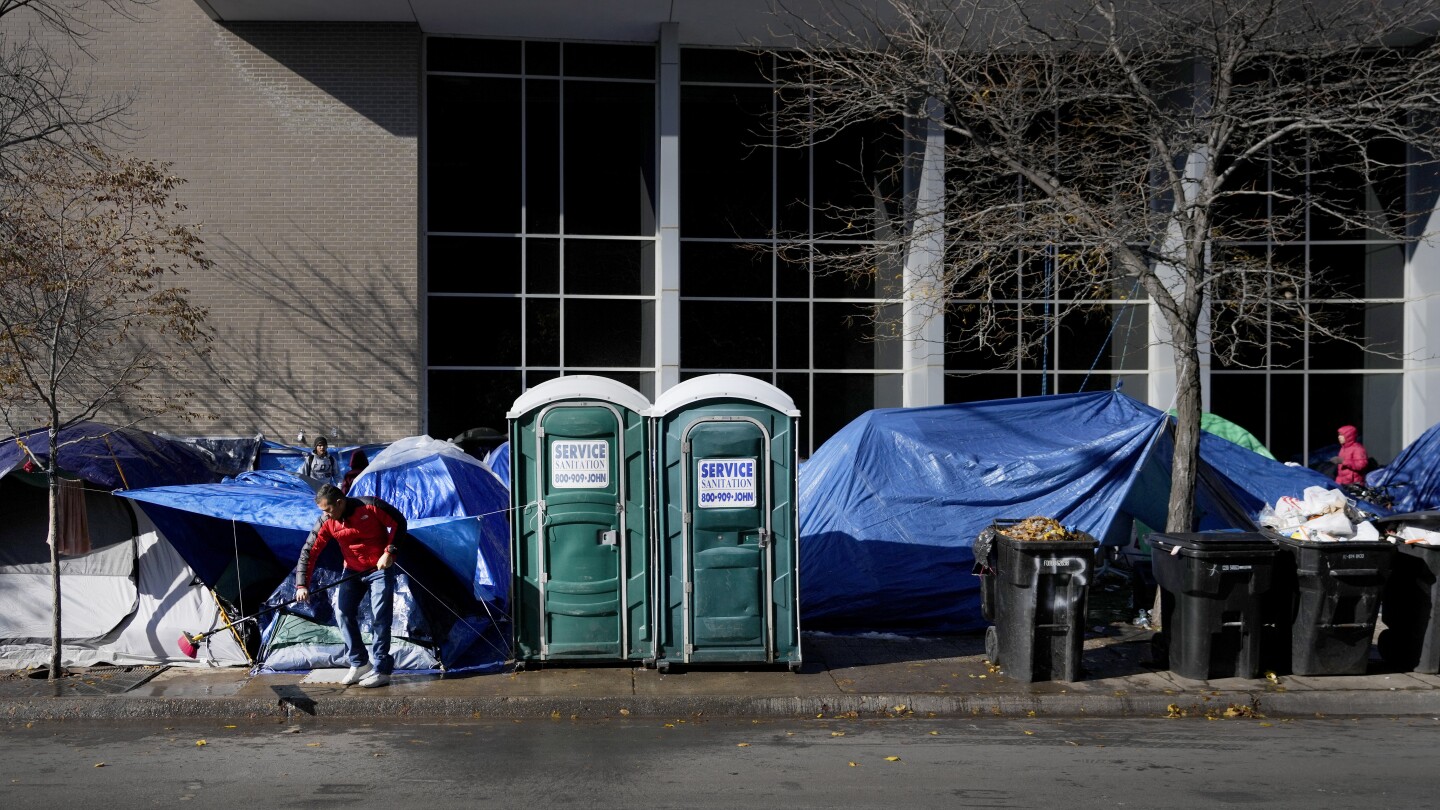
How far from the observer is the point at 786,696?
319 inches

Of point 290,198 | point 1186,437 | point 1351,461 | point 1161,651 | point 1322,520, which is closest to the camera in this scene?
point 1322,520

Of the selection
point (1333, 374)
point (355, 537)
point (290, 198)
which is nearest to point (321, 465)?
point (290, 198)

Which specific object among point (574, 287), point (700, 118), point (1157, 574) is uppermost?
point (700, 118)

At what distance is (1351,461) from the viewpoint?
15.0 metres

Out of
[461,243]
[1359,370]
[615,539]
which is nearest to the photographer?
[615,539]

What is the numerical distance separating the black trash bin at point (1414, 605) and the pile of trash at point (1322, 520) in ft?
0.99

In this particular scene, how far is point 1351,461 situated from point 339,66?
15.5 metres

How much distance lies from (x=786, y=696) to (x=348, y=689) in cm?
326

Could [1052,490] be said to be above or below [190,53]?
below

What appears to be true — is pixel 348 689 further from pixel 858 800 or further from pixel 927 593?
pixel 927 593

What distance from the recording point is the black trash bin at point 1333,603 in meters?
8.50

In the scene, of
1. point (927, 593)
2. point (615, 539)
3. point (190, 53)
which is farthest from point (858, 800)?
point (190, 53)

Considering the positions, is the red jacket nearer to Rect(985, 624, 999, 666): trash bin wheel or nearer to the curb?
the curb

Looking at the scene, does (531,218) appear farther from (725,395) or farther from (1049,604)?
(1049,604)
